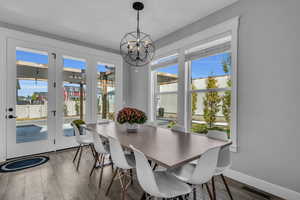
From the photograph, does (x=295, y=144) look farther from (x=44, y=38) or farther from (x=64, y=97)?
(x=44, y=38)

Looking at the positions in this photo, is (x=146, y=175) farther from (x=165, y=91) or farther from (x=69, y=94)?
(x=69, y=94)

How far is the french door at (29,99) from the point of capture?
9.66 ft

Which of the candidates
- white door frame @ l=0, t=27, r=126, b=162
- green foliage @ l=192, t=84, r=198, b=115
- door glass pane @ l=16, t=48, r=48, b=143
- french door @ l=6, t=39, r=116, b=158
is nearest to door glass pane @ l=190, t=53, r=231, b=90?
green foliage @ l=192, t=84, r=198, b=115

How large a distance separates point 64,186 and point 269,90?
120 inches

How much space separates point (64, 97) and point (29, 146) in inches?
49.2

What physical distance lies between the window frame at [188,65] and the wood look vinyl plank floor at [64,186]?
691 millimetres

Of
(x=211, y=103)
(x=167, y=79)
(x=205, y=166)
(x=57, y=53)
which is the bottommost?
(x=205, y=166)

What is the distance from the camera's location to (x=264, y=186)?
1.92 m

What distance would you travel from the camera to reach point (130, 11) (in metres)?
2.55

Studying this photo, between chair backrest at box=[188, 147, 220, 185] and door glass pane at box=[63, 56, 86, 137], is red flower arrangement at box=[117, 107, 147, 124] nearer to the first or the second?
chair backrest at box=[188, 147, 220, 185]

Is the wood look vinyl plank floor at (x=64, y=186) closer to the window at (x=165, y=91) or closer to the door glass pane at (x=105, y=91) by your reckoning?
the window at (x=165, y=91)

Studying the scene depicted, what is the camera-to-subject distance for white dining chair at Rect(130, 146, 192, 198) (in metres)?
1.09

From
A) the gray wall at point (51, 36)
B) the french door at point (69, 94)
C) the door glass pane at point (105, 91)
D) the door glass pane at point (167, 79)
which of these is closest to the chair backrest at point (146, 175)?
the door glass pane at point (167, 79)

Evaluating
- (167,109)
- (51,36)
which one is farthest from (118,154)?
(51,36)
